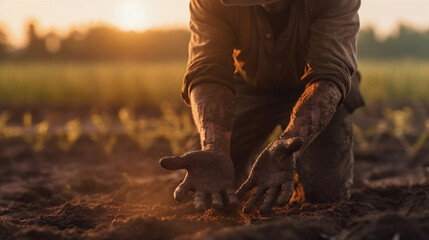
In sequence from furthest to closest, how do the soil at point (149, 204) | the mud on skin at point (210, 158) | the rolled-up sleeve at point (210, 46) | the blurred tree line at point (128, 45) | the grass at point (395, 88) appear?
the blurred tree line at point (128, 45) < the grass at point (395, 88) < the rolled-up sleeve at point (210, 46) < the mud on skin at point (210, 158) < the soil at point (149, 204)

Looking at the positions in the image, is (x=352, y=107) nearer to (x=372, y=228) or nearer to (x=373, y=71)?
(x=372, y=228)

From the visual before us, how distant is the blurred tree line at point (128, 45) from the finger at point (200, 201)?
65.2 feet

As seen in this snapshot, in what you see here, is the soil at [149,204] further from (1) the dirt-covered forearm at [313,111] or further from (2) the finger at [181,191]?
(1) the dirt-covered forearm at [313,111]

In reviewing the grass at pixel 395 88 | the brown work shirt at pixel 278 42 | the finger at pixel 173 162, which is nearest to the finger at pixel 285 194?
the finger at pixel 173 162

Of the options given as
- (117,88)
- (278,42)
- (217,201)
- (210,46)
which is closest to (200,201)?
(217,201)

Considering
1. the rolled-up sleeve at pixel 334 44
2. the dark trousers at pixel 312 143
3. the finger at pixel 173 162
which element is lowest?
the dark trousers at pixel 312 143

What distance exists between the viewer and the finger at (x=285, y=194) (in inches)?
73.1

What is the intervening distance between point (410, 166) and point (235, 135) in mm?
2145

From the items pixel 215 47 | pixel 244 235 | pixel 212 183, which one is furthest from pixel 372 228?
pixel 215 47

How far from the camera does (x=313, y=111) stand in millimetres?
2104

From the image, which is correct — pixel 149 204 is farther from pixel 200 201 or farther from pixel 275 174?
pixel 275 174

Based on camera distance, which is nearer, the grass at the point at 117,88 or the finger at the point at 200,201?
the finger at the point at 200,201

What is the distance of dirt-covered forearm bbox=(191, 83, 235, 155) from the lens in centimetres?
213

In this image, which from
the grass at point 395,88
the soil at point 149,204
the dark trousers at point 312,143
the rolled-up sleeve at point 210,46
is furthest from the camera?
the grass at point 395,88
